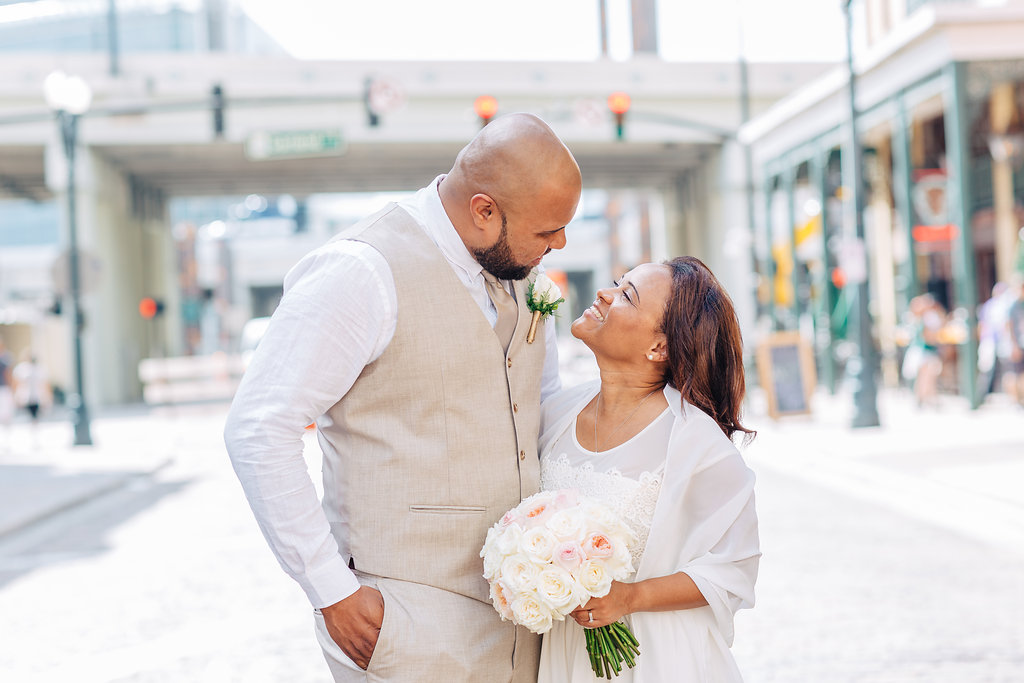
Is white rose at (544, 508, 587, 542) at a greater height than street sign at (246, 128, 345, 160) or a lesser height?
lesser

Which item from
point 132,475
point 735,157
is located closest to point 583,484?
point 132,475

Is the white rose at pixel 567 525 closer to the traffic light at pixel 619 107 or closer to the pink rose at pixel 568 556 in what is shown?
the pink rose at pixel 568 556

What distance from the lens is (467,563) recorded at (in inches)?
94.7

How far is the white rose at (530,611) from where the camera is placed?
2258 mm

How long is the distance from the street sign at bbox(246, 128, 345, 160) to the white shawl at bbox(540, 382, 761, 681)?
16505 mm

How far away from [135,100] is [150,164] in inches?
197

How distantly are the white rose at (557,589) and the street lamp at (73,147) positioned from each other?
623 inches

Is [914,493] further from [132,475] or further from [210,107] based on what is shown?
[210,107]

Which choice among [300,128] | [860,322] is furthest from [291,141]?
[860,322]

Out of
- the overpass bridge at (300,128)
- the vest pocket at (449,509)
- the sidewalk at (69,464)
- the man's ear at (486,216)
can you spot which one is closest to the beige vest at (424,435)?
the vest pocket at (449,509)

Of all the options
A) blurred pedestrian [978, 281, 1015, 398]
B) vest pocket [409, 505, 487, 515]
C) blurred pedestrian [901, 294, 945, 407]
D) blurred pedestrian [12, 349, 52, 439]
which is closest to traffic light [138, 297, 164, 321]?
blurred pedestrian [12, 349, 52, 439]

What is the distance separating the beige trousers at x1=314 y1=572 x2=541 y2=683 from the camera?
229cm

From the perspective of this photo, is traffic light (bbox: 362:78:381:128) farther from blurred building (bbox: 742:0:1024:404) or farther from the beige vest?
the beige vest

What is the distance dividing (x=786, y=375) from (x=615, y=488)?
1401 centimetres
